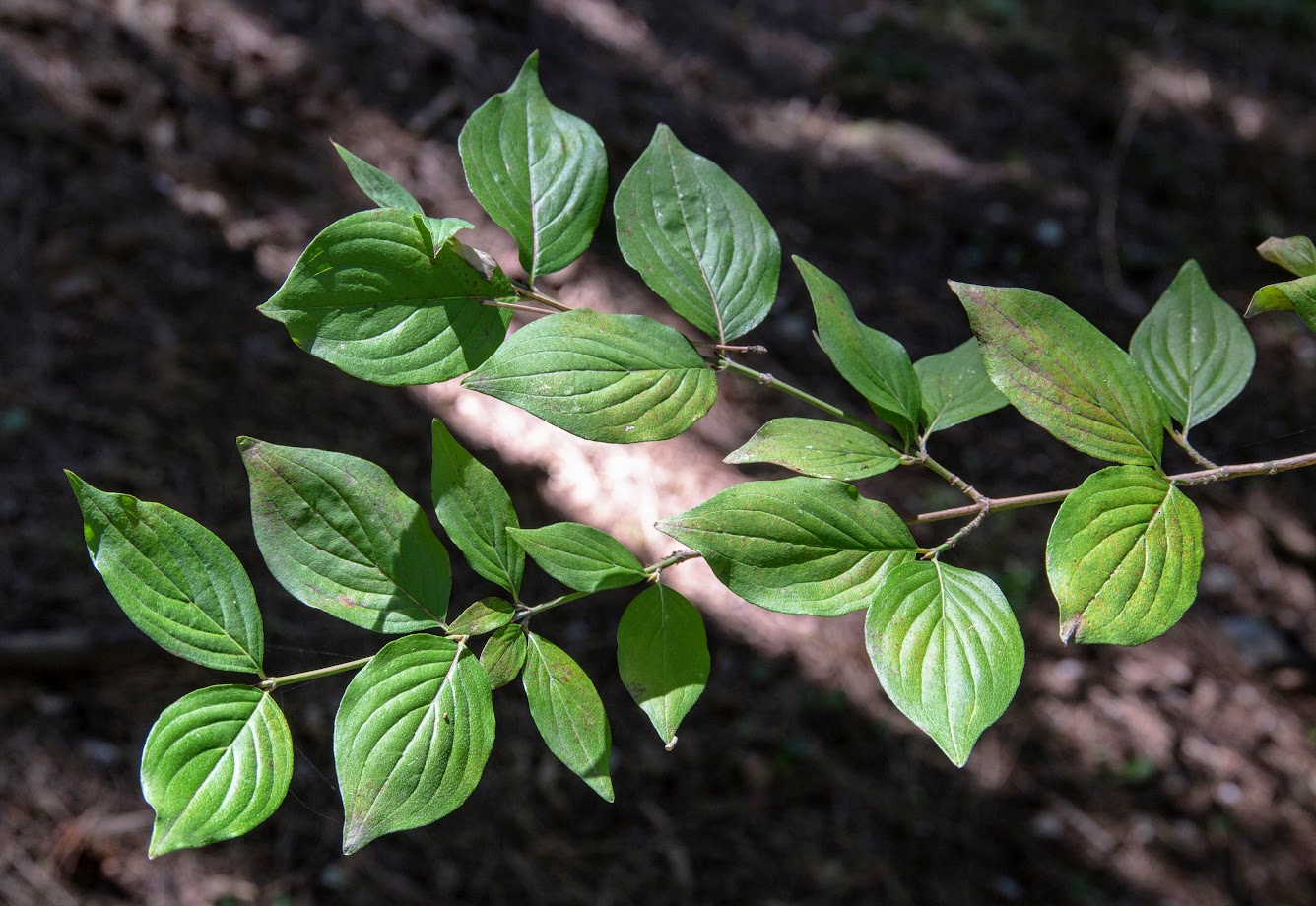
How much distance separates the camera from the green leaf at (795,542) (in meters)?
0.67

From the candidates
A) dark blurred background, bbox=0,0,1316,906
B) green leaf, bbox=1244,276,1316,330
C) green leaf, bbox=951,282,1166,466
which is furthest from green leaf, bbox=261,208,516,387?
dark blurred background, bbox=0,0,1316,906

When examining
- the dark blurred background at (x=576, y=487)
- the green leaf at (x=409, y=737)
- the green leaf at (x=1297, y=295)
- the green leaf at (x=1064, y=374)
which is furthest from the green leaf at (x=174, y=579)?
the dark blurred background at (x=576, y=487)

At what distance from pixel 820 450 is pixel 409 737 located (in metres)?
0.38

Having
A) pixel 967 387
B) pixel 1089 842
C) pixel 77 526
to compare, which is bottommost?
pixel 1089 842

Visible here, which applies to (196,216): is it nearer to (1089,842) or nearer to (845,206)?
(845,206)

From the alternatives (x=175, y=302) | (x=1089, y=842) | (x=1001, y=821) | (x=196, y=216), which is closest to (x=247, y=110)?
(x=196, y=216)

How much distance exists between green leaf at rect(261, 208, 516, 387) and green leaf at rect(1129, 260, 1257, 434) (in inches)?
23.5

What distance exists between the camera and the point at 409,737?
0.68 meters

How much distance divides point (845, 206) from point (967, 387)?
377cm

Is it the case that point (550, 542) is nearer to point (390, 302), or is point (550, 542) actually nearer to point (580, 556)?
point (580, 556)

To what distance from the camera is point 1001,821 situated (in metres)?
2.95

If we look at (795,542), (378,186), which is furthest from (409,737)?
(378,186)

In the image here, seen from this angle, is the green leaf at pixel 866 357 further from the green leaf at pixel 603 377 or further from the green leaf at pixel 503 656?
the green leaf at pixel 503 656

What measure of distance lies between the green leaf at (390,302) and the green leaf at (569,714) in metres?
0.25
